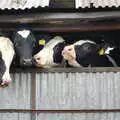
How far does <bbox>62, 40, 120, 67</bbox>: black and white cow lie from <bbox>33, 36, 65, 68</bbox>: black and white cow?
17cm

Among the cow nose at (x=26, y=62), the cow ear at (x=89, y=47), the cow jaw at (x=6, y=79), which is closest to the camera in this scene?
the cow jaw at (x=6, y=79)

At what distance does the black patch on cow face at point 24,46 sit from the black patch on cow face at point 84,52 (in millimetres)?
698

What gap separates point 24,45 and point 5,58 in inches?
13.8

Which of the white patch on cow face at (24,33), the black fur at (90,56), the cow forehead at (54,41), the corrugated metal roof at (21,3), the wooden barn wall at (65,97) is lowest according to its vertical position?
the wooden barn wall at (65,97)

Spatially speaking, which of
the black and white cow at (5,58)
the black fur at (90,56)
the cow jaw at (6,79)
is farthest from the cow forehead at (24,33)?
the black fur at (90,56)

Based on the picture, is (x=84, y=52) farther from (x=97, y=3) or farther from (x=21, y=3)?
(x=21, y=3)

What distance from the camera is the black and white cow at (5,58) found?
7273 mm

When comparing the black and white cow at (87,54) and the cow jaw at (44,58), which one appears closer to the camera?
the cow jaw at (44,58)

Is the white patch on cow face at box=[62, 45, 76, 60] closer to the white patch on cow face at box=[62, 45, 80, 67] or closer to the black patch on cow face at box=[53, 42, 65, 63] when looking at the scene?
the white patch on cow face at box=[62, 45, 80, 67]

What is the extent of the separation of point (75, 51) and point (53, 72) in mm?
471

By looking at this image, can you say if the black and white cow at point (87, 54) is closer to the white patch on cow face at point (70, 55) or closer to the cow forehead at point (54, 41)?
the white patch on cow face at point (70, 55)

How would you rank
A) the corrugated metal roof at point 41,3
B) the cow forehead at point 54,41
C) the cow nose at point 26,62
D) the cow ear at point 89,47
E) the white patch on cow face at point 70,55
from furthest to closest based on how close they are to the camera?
the cow forehead at point 54,41
the cow ear at point 89,47
the white patch on cow face at point 70,55
the corrugated metal roof at point 41,3
the cow nose at point 26,62

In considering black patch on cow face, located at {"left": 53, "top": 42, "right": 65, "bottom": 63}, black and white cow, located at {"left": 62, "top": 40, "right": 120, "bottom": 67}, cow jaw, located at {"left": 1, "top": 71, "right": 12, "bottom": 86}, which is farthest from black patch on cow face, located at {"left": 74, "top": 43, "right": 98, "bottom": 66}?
cow jaw, located at {"left": 1, "top": 71, "right": 12, "bottom": 86}

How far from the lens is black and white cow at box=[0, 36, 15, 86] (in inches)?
286
